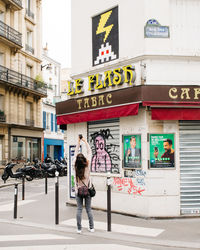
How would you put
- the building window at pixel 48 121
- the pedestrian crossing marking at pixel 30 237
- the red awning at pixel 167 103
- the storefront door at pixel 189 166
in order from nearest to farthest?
1. the pedestrian crossing marking at pixel 30 237
2. the red awning at pixel 167 103
3. the storefront door at pixel 189 166
4. the building window at pixel 48 121

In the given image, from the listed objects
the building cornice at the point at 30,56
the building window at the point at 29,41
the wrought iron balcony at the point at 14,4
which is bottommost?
the building cornice at the point at 30,56

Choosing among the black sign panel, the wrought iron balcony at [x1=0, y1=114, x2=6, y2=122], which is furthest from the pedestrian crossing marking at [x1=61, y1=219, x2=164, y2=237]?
the wrought iron balcony at [x1=0, y1=114, x2=6, y2=122]

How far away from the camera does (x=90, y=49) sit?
10711mm

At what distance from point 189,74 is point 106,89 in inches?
94.0

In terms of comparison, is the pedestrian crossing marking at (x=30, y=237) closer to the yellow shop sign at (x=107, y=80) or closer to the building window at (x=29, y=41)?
the yellow shop sign at (x=107, y=80)

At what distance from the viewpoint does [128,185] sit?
9.10 metres

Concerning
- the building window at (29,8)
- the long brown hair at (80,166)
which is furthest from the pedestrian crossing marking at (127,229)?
the building window at (29,8)

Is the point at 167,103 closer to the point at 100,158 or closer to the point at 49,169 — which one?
the point at 100,158

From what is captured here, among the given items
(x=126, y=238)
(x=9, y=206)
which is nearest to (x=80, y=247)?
(x=126, y=238)

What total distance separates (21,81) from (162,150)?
2317cm

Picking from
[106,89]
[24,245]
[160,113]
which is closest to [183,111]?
[160,113]

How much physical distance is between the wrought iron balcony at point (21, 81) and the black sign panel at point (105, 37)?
1799cm

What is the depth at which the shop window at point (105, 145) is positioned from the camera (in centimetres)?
973

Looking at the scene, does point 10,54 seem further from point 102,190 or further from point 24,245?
point 24,245
